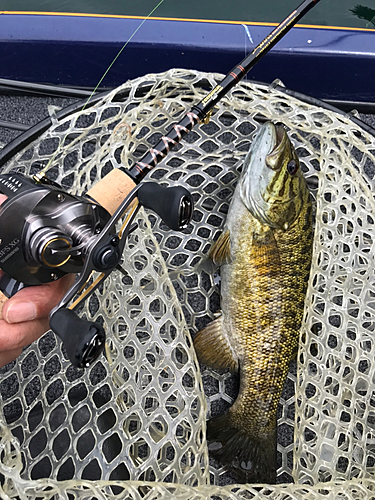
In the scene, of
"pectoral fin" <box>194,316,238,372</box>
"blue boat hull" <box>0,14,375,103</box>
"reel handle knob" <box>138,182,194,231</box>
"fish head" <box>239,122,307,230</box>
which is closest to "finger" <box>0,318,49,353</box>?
"reel handle knob" <box>138,182,194,231</box>

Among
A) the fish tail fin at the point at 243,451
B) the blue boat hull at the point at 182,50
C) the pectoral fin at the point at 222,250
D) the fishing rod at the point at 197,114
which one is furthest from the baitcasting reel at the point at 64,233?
the blue boat hull at the point at 182,50

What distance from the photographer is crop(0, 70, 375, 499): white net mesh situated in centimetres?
146

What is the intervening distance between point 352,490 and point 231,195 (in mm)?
1180

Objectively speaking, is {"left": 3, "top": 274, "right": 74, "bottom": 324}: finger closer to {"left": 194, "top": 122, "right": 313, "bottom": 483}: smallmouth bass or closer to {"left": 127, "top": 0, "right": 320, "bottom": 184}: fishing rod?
{"left": 127, "top": 0, "right": 320, "bottom": 184}: fishing rod

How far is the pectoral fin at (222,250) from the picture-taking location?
177 cm

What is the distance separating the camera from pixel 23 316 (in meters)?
1.09

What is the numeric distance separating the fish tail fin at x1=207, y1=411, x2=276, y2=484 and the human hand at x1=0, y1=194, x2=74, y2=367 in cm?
87

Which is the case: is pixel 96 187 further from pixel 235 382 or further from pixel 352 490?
pixel 352 490

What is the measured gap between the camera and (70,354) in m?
0.86

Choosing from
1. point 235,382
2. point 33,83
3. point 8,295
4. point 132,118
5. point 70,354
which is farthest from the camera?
point 33,83

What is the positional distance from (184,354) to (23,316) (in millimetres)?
636

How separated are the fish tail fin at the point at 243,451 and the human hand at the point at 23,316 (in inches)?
34.1

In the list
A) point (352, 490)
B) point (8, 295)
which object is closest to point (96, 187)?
point (8, 295)

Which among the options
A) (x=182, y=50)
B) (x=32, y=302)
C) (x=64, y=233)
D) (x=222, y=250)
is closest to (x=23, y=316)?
(x=32, y=302)
